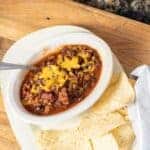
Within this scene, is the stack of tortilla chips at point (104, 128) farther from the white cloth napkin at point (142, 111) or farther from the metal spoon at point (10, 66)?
the metal spoon at point (10, 66)

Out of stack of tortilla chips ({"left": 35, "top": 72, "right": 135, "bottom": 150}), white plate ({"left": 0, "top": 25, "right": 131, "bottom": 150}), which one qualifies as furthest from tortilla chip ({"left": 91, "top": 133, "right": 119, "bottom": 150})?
white plate ({"left": 0, "top": 25, "right": 131, "bottom": 150})

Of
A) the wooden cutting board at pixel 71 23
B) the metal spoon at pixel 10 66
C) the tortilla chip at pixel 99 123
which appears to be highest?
the wooden cutting board at pixel 71 23

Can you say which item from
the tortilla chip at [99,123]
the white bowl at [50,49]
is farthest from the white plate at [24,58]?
the tortilla chip at [99,123]

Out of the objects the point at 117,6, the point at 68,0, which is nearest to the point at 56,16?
the point at 68,0

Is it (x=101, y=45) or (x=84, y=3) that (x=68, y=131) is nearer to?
(x=101, y=45)

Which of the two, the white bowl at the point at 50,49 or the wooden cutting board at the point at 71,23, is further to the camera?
the wooden cutting board at the point at 71,23

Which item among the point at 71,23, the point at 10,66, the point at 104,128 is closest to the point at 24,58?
the point at 10,66

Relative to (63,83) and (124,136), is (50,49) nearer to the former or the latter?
(63,83)
